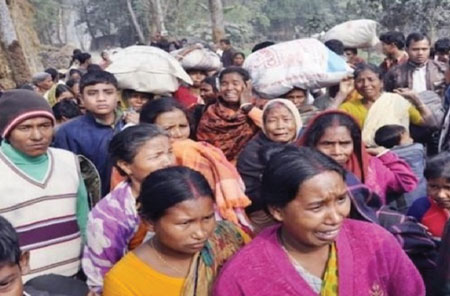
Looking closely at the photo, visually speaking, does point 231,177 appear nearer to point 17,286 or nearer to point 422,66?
point 17,286

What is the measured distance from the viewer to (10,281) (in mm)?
1927

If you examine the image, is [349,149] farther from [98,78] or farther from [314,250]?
[98,78]

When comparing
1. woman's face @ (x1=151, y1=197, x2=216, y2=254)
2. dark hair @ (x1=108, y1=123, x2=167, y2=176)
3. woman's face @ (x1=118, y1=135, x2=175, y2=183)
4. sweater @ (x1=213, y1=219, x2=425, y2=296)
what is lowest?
sweater @ (x1=213, y1=219, x2=425, y2=296)

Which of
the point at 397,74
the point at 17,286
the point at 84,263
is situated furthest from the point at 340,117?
the point at 397,74

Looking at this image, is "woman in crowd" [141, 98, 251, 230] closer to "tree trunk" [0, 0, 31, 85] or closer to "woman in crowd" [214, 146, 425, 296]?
"woman in crowd" [214, 146, 425, 296]

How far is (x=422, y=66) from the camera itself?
20.6 feet

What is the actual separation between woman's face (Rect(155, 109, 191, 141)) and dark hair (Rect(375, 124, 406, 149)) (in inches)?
45.9

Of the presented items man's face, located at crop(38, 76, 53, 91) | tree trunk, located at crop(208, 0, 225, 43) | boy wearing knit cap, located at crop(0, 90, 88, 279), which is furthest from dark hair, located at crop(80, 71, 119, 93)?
tree trunk, located at crop(208, 0, 225, 43)

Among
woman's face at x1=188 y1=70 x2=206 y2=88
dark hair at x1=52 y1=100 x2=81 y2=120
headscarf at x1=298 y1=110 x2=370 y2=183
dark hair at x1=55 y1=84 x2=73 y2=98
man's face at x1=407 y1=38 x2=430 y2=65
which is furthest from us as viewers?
dark hair at x1=55 y1=84 x2=73 y2=98

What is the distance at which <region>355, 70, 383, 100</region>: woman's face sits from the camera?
4641 mm

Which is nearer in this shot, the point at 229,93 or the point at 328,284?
the point at 328,284

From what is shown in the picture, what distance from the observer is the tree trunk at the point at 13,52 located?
12284 mm

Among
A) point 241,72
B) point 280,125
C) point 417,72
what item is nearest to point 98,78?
point 241,72

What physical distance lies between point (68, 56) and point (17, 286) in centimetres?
2357
